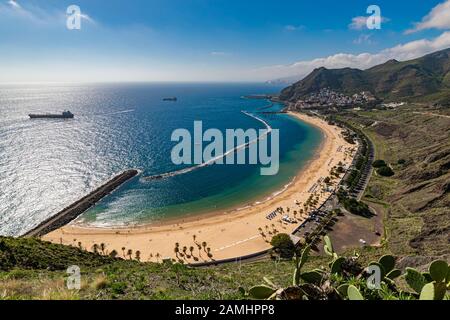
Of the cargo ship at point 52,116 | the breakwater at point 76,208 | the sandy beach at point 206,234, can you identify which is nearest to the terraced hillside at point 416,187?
the sandy beach at point 206,234

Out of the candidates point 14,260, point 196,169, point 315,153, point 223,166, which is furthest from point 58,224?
point 315,153

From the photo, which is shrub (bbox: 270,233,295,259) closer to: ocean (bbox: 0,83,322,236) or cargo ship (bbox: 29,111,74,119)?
ocean (bbox: 0,83,322,236)

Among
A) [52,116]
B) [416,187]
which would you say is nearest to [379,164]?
[416,187]

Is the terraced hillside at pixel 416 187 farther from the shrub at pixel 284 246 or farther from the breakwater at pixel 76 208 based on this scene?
the breakwater at pixel 76 208

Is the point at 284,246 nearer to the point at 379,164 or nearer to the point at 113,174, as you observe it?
the point at 379,164

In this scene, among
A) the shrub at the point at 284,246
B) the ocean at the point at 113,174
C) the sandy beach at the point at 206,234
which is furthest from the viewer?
the ocean at the point at 113,174
